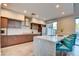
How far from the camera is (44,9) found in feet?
7.48

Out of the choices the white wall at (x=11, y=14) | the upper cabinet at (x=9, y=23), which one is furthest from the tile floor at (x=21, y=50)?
the white wall at (x=11, y=14)

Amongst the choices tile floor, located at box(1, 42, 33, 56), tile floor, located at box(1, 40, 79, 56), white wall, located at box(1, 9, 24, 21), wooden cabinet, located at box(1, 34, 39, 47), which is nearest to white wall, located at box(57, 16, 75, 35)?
tile floor, located at box(1, 40, 79, 56)

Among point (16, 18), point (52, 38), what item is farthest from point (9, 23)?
point (52, 38)

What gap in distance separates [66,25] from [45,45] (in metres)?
0.56

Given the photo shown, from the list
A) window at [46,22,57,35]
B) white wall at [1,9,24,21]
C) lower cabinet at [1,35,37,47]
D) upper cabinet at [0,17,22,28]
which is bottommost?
lower cabinet at [1,35,37,47]

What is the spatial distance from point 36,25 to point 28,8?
14.5 inches

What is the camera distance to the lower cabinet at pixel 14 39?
224 centimetres

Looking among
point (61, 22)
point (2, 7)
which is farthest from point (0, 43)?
point (61, 22)

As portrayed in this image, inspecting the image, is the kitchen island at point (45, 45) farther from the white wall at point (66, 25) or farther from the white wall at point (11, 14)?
the white wall at point (11, 14)

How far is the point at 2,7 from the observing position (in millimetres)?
2238

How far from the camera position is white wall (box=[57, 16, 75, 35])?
7.27 ft

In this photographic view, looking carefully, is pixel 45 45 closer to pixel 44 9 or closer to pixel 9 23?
pixel 44 9

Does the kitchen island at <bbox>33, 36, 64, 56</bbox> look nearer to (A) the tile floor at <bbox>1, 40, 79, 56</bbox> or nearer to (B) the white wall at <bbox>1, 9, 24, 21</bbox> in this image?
(A) the tile floor at <bbox>1, 40, 79, 56</bbox>

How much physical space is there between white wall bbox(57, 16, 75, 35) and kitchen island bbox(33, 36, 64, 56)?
0.14m
